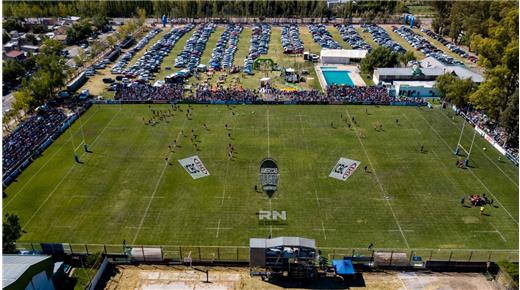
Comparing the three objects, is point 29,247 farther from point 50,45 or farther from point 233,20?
point 233,20

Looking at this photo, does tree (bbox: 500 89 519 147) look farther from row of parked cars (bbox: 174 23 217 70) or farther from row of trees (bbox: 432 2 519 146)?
row of parked cars (bbox: 174 23 217 70)

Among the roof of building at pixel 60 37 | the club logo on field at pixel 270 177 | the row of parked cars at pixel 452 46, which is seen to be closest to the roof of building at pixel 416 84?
the row of parked cars at pixel 452 46

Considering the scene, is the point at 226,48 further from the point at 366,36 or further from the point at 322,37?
the point at 366,36

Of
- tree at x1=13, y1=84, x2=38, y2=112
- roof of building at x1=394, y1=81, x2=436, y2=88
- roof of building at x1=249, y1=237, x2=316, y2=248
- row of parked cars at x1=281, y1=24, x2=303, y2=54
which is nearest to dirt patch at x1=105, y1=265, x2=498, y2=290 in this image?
roof of building at x1=249, y1=237, x2=316, y2=248

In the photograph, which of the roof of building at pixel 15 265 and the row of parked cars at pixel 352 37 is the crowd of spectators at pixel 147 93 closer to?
the roof of building at pixel 15 265

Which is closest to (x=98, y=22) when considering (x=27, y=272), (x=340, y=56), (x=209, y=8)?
(x=209, y=8)

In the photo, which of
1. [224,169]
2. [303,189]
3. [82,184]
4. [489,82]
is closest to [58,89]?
[82,184]
